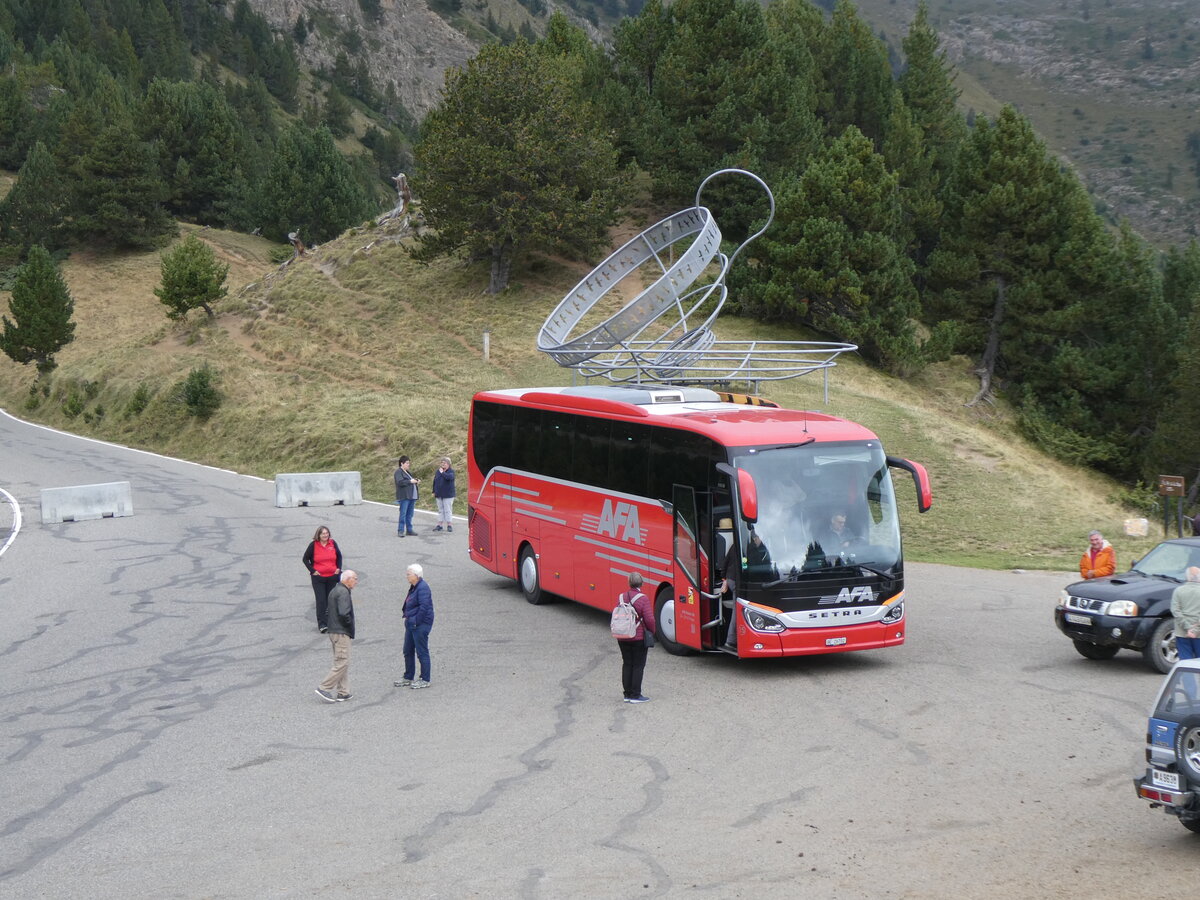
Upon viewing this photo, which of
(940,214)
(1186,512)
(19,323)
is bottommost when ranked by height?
(1186,512)

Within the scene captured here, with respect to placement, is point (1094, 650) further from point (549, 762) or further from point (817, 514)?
point (549, 762)

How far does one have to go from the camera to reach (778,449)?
14.6 metres

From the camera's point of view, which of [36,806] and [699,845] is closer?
[699,845]

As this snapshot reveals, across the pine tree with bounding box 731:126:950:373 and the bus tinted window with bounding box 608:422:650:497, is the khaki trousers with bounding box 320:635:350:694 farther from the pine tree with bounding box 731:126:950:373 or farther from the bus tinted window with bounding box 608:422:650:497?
the pine tree with bounding box 731:126:950:373

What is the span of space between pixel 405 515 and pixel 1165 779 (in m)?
19.7

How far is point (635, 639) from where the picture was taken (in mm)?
13094

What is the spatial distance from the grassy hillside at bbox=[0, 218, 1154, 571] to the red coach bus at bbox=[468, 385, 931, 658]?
9.99 metres

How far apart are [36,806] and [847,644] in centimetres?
888

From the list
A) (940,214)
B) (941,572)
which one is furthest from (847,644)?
(940,214)

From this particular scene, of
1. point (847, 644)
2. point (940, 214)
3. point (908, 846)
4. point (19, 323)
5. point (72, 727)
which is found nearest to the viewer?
point (908, 846)

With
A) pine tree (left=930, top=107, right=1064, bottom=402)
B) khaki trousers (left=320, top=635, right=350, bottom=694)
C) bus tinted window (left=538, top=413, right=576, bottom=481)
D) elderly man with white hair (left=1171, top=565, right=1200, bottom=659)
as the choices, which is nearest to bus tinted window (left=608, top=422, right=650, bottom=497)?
bus tinted window (left=538, top=413, right=576, bottom=481)

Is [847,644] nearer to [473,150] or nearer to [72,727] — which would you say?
[72,727]

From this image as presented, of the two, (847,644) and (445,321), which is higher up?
(445,321)

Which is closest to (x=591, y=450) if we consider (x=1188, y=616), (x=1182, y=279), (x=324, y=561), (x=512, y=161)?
(x=324, y=561)
